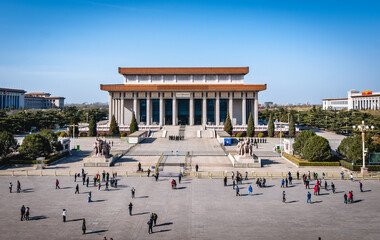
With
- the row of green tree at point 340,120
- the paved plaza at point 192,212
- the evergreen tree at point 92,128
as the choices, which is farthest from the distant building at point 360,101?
the paved plaza at point 192,212

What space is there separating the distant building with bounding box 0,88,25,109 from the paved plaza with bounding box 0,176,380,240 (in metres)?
149

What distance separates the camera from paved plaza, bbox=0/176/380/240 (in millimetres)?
16766

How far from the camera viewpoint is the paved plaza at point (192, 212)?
55.0 feet

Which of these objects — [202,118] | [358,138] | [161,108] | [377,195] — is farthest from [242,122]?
[377,195]

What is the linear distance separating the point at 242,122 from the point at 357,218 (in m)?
61.9

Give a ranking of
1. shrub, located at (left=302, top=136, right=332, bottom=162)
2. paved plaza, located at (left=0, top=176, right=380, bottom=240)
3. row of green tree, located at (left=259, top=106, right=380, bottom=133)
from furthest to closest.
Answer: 1. row of green tree, located at (left=259, top=106, right=380, bottom=133)
2. shrub, located at (left=302, top=136, right=332, bottom=162)
3. paved plaza, located at (left=0, top=176, right=380, bottom=240)

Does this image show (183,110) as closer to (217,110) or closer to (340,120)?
(217,110)

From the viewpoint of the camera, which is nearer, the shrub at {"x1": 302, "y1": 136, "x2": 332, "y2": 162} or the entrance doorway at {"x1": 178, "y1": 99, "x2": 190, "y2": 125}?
the shrub at {"x1": 302, "y1": 136, "x2": 332, "y2": 162}

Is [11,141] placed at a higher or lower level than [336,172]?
higher

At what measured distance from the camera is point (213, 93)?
78.8 metres

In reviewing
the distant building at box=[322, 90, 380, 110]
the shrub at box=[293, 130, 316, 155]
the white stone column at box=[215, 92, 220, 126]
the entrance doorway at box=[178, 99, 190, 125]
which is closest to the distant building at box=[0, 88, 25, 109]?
the entrance doorway at box=[178, 99, 190, 125]

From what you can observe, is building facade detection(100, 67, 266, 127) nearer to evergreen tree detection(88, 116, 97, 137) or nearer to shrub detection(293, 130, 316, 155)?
evergreen tree detection(88, 116, 97, 137)

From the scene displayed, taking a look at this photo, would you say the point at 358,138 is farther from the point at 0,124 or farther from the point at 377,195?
the point at 0,124

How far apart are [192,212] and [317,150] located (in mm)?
21660
